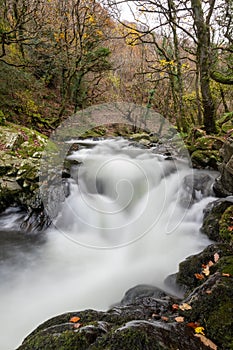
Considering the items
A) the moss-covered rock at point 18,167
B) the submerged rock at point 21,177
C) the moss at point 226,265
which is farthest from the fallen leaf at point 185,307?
the moss-covered rock at point 18,167

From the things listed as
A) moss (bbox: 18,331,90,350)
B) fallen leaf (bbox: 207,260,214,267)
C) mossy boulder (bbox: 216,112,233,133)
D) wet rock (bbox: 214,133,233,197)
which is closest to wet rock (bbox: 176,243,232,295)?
fallen leaf (bbox: 207,260,214,267)

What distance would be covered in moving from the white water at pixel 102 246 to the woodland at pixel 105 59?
2.87 metres

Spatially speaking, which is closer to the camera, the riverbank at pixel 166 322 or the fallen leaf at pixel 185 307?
the riverbank at pixel 166 322

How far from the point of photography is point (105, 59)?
45.9 ft

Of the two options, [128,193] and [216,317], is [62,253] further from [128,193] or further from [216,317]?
[216,317]

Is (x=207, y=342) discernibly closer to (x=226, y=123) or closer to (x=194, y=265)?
(x=194, y=265)

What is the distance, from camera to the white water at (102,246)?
131 inches

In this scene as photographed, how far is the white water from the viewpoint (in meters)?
3.32

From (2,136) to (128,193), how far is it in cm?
345

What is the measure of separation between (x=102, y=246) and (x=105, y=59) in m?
12.1

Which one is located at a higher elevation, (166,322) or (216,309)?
(216,309)

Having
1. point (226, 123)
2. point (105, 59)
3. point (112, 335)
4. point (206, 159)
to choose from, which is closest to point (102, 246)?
point (112, 335)

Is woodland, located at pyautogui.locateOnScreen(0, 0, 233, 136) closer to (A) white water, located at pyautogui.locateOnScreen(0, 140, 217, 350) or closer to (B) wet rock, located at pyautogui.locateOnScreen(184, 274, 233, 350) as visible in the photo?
(A) white water, located at pyautogui.locateOnScreen(0, 140, 217, 350)

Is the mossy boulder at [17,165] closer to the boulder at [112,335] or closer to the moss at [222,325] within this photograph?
the boulder at [112,335]
